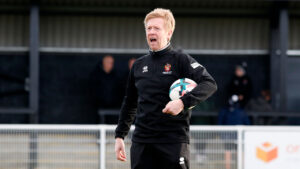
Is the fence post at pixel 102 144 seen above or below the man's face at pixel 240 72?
below

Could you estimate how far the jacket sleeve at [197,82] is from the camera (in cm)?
391

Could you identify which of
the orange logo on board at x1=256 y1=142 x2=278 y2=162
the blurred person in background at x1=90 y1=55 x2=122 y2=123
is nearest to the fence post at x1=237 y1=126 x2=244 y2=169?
the orange logo on board at x1=256 y1=142 x2=278 y2=162

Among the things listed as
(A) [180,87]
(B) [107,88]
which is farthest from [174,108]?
(B) [107,88]

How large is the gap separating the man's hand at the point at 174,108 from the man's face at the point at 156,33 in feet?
1.75

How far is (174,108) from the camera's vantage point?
3795mm

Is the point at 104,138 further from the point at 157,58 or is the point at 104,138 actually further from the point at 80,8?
the point at 80,8

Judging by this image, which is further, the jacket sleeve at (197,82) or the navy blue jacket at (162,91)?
the navy blue jacket at (162,91)

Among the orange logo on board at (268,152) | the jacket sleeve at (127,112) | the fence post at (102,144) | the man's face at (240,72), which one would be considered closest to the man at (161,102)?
the jacket sleeve at (127,112)

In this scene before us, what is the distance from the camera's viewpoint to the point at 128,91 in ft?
15.0

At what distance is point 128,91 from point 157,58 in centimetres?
47

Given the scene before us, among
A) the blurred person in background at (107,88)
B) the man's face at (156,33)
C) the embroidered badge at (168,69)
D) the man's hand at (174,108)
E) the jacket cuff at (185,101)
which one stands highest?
the blurred person in background at (107,88)

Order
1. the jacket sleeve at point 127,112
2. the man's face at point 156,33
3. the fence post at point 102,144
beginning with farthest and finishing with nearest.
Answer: the fence post at point 102,144 → the jacket sleeve at point 127,112 → the man's face at point 156,33

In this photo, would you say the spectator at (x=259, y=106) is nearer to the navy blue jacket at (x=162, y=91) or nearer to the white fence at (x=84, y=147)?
the white fence at (x=84, y=147)

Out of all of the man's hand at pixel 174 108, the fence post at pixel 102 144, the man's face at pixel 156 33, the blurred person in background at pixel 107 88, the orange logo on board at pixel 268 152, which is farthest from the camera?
the blurred person in background at pixel 107 88
